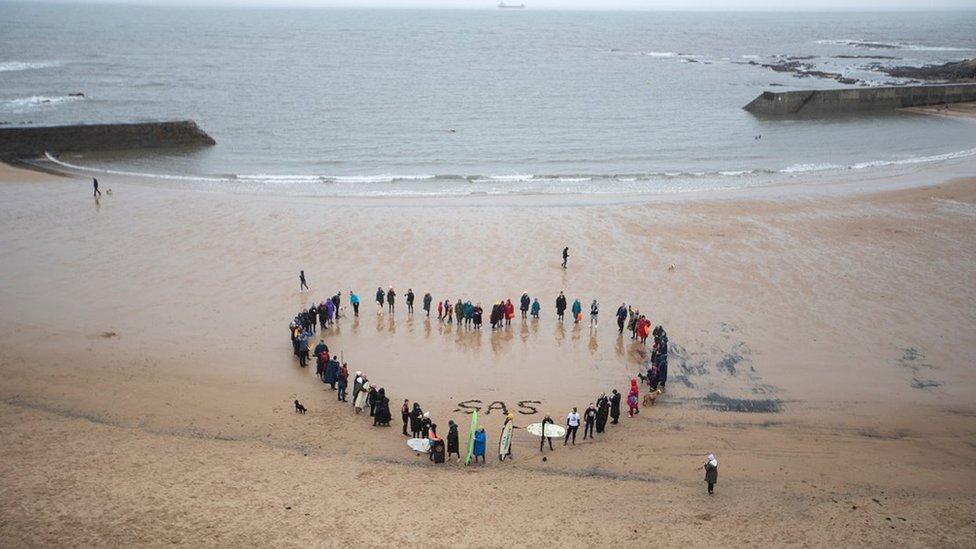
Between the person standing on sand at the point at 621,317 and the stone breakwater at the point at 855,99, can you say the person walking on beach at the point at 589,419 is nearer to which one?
the person standing on sand at the point at 621,317

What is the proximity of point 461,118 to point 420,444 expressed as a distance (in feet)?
144

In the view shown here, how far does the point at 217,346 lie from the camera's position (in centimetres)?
1788

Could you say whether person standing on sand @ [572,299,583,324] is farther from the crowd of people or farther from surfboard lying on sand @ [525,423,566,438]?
surfboard lying on sand @ [525,423,566,438]

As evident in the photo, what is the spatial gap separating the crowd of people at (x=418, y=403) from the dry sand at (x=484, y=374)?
38 cm

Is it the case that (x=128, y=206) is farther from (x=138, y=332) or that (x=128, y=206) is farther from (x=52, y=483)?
(x=52, y=483)

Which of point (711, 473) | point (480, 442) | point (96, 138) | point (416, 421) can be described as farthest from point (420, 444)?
point (96, 138)

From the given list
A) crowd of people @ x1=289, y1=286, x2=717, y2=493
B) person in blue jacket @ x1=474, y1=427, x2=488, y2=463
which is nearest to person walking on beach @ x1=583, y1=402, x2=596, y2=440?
crowd of people @ x1=289, y1=286, x2=717, y2=493

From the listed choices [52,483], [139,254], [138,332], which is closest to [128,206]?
[139,254]

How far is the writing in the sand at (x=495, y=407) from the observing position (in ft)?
49.5

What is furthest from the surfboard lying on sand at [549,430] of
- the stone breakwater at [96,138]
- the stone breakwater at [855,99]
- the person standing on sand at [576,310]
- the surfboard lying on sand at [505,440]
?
the stone breakwater at [855,99]

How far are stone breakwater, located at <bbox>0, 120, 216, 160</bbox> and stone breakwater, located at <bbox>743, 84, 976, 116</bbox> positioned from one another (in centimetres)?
4196

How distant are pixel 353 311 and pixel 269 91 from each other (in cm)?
5260

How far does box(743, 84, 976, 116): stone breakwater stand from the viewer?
5853 centimetres

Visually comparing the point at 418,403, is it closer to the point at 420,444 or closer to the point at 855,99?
the point at 420,444
